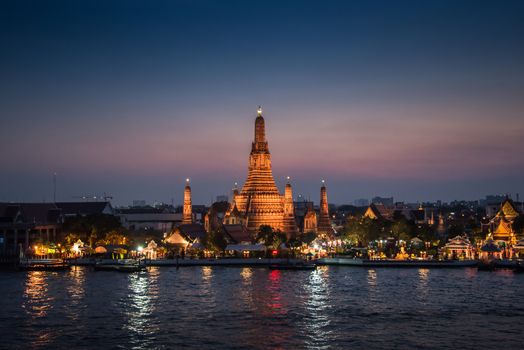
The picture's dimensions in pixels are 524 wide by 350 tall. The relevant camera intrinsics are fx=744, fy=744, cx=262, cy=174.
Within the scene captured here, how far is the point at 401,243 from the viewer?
85625 mm

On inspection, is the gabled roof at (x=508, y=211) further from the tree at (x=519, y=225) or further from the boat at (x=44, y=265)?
the boat at (x=44, y=265)

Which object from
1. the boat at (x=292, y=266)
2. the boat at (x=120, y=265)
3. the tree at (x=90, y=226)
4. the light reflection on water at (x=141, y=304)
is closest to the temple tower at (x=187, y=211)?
the tree at (x=90, y=226)

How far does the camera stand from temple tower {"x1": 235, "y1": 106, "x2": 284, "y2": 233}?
8962 cm

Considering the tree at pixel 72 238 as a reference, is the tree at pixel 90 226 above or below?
above

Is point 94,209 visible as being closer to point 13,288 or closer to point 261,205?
point 261,205

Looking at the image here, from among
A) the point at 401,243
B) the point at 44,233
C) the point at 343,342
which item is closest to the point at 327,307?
the point at 343,342

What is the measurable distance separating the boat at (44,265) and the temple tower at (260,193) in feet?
78.5

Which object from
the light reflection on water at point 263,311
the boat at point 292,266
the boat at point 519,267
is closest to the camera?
the light reflection on water at point 263,311

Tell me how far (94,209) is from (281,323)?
2800 inches

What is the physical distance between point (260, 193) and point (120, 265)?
82.8ft

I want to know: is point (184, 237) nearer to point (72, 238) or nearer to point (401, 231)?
point (72, 238)

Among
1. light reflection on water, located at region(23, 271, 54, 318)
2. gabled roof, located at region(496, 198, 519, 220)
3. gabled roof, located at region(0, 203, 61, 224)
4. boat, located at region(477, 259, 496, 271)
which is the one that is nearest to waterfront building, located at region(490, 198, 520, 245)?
gabled roof, located at region(496, 198, 519, 220)

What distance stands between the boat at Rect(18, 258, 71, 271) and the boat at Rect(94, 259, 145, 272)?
3.31 m

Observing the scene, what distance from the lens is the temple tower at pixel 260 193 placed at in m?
89.6
